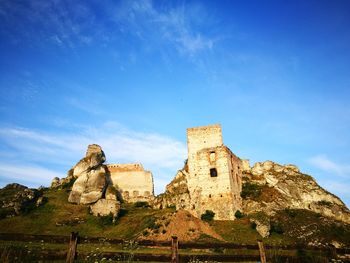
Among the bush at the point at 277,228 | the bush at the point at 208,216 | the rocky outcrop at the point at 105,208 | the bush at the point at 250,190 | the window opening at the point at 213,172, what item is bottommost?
the bush at the point at 277,228

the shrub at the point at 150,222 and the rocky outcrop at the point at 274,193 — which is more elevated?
the rocky outcrop at the point at 274,193

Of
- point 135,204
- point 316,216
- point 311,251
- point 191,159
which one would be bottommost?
point 311,251

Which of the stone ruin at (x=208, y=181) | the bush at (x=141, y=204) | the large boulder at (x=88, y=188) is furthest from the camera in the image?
the bush at (x=141, y=204)

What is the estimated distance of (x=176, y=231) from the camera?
37.3m

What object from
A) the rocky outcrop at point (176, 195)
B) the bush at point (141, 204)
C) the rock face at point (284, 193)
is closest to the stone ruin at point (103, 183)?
the bush at point (141, 204)

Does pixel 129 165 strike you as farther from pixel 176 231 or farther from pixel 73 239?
pixel 73 239

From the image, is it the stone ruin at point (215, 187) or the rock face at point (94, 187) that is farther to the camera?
the rock face at point (94, 187)

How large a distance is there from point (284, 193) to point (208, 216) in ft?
52.3

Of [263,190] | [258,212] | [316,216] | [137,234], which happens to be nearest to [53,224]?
[137,234]

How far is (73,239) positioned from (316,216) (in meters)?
44.1

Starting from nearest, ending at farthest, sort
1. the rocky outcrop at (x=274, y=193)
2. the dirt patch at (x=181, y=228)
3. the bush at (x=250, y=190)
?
1. the dirt patch at (x=181, y=228)
2. the rocky outcrop at (x=274, y=193)
3. the bush at (x=250, y=190)

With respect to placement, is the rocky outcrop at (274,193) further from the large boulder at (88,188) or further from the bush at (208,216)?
the large boulder at (88,188)

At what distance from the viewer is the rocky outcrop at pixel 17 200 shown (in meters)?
48.0

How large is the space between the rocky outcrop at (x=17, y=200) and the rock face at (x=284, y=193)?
3713 cm
